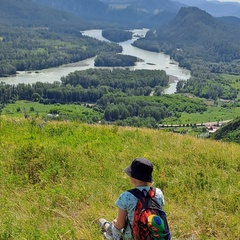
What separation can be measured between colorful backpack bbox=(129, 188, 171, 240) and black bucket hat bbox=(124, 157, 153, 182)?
18cm

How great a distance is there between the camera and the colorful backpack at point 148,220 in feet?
14.0

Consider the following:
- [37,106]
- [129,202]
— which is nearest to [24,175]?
[129,202]

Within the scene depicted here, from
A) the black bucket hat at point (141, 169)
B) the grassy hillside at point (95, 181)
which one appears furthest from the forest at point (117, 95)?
the black bucket hat at point (141, 169)

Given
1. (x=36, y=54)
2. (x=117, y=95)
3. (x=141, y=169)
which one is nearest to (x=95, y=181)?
(x=141, y=169)

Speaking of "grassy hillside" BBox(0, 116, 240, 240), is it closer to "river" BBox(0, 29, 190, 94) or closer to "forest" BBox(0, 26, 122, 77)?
"river" BBox(0, 29, 190, 94)

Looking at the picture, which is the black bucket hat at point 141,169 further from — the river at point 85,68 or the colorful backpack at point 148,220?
the river at point 85,68

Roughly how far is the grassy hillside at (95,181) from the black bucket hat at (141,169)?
1.12m

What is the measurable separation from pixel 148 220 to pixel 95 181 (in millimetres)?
3005

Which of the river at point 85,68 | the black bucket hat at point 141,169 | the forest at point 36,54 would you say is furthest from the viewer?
the forest at point 36,54

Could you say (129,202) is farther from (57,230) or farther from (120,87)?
(120,87)

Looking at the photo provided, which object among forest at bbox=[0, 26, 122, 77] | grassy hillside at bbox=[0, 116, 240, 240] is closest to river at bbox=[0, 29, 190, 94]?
forest at bbox=[0, 26, 122, 77]

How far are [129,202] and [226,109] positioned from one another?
11267cm

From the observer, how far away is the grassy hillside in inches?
217

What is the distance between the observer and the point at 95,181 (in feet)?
23.6
